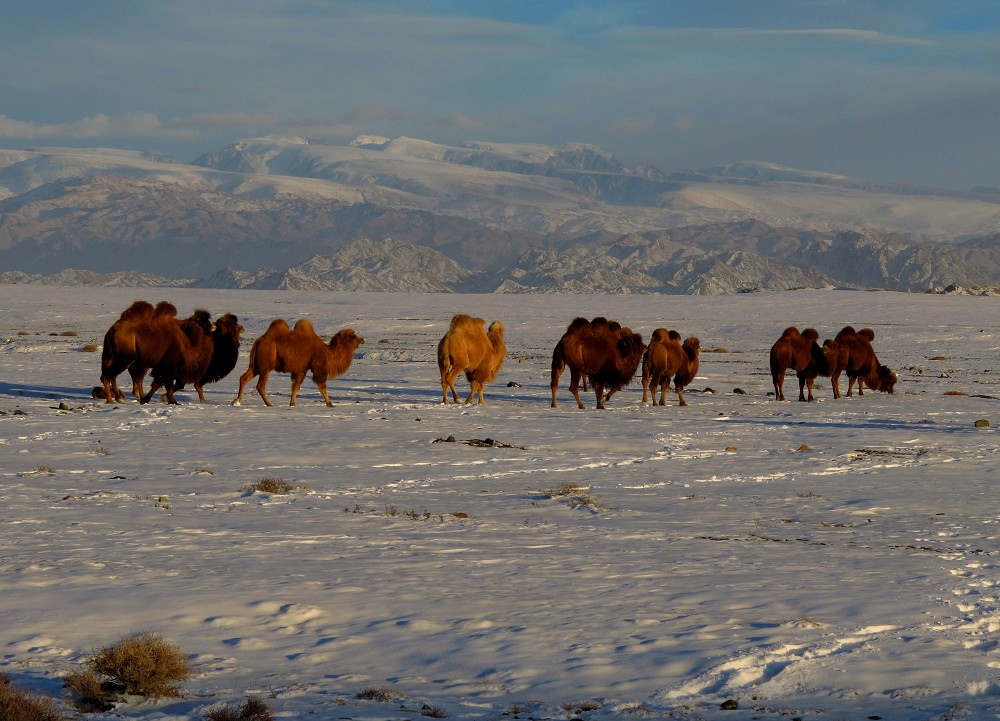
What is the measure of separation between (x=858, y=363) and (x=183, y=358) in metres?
13.2

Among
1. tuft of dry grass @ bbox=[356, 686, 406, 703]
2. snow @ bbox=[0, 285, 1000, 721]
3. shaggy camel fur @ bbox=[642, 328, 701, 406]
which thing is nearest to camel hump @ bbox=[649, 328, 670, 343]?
shaggy camel fur @ bbox=[642, 328, 701, 406]

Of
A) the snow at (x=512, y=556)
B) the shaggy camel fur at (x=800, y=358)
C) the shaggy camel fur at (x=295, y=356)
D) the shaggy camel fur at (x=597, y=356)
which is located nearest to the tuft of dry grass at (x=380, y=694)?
the snow at (x=512, y=556)

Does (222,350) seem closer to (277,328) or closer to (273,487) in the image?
(277,328)

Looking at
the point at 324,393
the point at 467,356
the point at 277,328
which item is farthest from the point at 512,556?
the point at 467,356

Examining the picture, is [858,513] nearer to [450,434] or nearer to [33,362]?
[450,434]

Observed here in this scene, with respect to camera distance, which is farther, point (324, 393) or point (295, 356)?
point (324, 393)

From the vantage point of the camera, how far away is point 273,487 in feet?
42.2

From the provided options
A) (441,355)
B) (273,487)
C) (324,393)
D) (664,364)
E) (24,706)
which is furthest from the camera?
(664,364)

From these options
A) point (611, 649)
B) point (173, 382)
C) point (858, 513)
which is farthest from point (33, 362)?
point (611, 649)

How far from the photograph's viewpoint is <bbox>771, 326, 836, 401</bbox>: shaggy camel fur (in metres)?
24.6

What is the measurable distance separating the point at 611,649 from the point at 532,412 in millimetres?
13865

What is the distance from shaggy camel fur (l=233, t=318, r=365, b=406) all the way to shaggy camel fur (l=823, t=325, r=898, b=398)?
9.44m

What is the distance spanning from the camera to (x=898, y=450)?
683 inches

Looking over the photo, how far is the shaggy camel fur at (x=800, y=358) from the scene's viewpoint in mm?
24578
